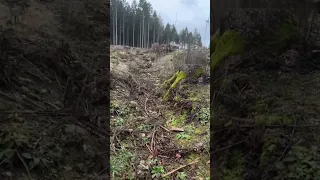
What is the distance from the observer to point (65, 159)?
95.6 inches

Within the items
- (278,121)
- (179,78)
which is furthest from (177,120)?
(278,121)

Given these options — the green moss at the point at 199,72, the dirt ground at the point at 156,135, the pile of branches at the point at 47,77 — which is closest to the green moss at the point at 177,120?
the dirt ground at the point at 156,135

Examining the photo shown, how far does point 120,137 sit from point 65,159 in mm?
1450

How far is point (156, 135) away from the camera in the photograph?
4.00 m

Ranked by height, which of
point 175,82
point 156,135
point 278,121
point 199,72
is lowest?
point 156,135

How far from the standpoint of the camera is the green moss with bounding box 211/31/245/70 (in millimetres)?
4012

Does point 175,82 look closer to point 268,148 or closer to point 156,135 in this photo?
point 156,135

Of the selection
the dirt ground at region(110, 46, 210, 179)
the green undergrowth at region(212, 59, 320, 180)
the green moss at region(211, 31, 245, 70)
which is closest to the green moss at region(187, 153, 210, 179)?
the dirt ground at region(110, 46, 210, 179)

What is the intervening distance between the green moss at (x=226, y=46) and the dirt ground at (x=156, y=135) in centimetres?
92

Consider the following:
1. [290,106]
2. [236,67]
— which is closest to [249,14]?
[236,67]

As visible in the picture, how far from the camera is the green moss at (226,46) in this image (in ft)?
13.2

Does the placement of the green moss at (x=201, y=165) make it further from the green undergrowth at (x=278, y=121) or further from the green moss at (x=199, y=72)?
the green moss at (x=199, y=72)

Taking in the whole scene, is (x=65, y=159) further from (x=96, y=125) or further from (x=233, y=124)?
(x=233, y=124)

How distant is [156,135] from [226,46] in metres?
1.69
